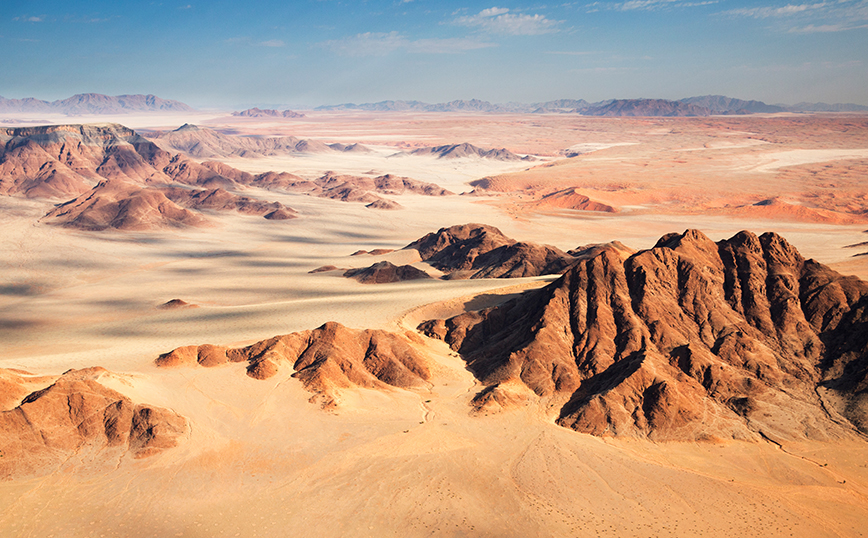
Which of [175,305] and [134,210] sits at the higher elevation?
[134,210]

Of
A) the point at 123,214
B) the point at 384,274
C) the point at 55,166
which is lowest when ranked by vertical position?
the point at 384,274

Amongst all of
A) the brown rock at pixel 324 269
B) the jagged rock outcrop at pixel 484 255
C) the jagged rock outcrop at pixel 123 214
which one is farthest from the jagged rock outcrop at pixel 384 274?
the jagged rock outcrop at pixel 123 214

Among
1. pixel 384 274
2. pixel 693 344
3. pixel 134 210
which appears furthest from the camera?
pixel 134 210

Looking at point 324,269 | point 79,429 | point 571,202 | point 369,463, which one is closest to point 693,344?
point 369,463

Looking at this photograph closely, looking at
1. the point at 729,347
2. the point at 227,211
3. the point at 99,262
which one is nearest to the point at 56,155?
the point at 227,211

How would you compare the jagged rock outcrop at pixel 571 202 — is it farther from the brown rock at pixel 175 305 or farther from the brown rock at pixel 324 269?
the brown rock at pixel 175 305

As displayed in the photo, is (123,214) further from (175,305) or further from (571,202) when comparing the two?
(571,202)

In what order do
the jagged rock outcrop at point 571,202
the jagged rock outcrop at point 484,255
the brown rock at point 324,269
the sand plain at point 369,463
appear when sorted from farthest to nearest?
the jagged rock outcrop at point 571,202 → the brown rock at point 324,269 → the jagged rock outcrop at point 484,255 → the sand plain at point 369,463
